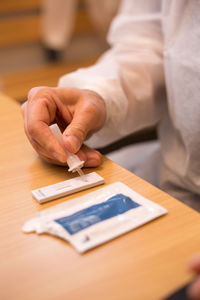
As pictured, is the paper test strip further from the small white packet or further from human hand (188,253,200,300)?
human hand (188,253,200,300)

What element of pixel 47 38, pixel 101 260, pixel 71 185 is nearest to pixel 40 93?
pixel 71 185

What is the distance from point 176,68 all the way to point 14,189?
341 millimetres

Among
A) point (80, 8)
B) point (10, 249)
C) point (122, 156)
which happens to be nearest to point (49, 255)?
point (10, 249)

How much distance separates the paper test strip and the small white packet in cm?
2

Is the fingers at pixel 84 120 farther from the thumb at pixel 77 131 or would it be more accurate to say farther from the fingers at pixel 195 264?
the fingers at pixel 195 264

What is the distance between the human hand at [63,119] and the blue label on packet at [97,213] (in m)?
0.10

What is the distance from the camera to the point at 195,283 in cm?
28

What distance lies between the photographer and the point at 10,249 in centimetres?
33

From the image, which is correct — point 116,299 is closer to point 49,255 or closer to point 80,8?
point 49,255

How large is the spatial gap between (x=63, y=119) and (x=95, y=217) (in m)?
0.22

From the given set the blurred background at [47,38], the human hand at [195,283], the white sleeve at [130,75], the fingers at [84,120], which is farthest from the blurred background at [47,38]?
the human hand at [195,283]

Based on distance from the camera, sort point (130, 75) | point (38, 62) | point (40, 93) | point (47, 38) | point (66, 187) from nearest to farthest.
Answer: point (66, 187)
point (40, 93)
point (130, 75)
point (47, 38)
point (38, 62)

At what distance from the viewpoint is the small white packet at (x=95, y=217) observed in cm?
33

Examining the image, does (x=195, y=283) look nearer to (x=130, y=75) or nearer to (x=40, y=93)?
(x=40, y=93)
